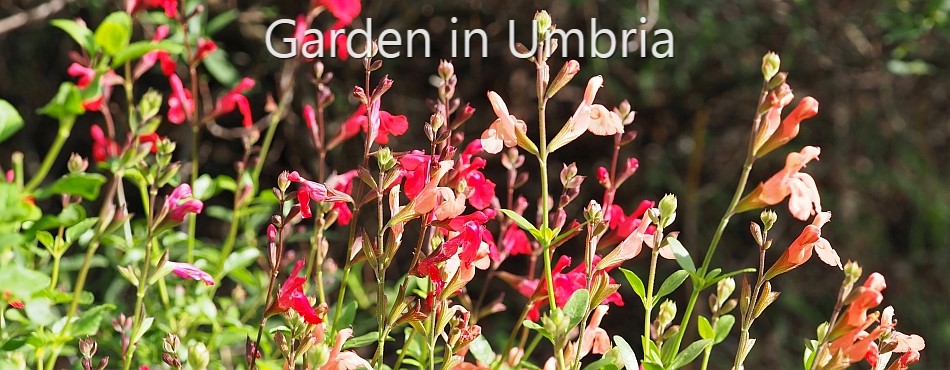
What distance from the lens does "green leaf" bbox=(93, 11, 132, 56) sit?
133cm

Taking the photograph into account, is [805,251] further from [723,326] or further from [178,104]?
[178,104]

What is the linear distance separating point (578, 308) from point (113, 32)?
737 mm

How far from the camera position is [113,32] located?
1332mm

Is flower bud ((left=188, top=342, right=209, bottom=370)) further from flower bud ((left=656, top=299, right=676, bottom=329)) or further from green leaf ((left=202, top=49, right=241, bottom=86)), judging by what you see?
green leaf ((left=202, top=49, right=241, bottom=86))

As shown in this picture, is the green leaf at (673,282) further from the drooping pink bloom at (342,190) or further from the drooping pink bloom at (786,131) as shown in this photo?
the drooping pink bloom at (342,190)

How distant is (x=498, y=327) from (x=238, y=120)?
3.46 feet

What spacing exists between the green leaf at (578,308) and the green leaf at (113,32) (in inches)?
28.3

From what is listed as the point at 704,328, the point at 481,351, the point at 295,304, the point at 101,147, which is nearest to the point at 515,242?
the point at 481,351

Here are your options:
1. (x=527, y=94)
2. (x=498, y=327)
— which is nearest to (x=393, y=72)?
(x=527, y=94)

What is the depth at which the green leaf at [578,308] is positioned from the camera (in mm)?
959

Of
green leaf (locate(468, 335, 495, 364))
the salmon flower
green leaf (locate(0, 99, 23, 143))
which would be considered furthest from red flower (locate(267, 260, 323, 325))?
the salmon flower

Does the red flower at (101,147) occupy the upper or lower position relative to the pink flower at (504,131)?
lower

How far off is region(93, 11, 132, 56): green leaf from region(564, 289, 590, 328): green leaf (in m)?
0.72

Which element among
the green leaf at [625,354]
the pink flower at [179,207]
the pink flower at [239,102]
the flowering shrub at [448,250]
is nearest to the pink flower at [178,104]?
the pink flower at [239,102]
